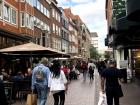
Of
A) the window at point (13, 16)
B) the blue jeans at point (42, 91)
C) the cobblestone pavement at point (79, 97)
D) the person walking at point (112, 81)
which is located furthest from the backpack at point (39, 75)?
the window at point (13, 16)

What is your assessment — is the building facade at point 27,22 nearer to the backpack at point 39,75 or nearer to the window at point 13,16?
the window at point 13,16

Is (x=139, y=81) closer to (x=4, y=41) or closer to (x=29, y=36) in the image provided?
(x=4, y=41)

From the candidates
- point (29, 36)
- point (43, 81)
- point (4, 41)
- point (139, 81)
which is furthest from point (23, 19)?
point (43, 81)

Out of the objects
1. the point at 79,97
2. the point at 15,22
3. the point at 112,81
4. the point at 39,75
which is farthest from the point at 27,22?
the point at 112,81

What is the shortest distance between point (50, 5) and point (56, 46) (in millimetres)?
8810

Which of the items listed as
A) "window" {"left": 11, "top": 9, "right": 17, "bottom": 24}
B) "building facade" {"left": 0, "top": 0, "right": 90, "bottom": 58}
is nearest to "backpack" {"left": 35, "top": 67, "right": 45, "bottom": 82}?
"building facade" {"left": 0, "top": 0, "right": 90, "bottom": 58}

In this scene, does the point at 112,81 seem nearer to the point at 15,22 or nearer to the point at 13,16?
the point at 13,16

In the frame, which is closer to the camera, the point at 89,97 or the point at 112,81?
the point at 112,81

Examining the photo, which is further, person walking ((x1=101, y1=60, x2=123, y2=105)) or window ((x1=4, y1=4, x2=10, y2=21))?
window ((x1=4, y1=4, x2=10, y2=21))

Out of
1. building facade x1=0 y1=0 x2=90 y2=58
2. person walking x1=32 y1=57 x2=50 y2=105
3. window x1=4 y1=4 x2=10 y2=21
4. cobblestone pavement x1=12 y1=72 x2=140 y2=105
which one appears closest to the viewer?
person walking x1=32 y1=57 x2=50 y2=105

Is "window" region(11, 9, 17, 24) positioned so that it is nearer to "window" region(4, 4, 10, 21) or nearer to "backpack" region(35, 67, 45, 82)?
"window" region(4, 4, 10, 21)

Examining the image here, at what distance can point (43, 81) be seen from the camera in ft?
44.1

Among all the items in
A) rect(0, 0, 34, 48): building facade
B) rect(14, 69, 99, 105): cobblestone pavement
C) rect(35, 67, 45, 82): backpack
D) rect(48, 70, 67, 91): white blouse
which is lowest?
rect(14, 69, 99, 105): cobblestone pavement

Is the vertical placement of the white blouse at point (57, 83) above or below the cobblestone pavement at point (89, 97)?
above
